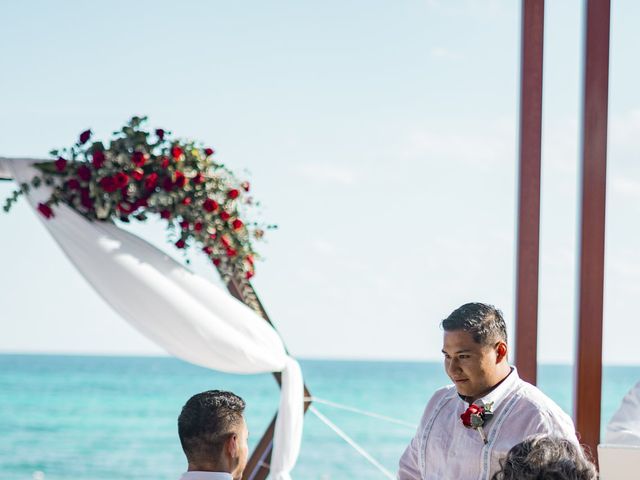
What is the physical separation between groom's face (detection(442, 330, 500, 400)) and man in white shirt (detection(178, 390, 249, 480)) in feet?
2.05

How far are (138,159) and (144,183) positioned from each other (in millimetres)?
91

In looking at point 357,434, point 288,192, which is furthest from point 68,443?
point 288,192

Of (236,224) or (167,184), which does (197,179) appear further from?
(236,224)

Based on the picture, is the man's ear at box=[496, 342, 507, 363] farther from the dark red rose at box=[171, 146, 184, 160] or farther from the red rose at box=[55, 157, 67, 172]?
the red rose at box=[55, 157, 67, 172]

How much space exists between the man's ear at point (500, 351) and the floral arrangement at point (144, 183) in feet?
5.26

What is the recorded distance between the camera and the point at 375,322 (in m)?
27.8

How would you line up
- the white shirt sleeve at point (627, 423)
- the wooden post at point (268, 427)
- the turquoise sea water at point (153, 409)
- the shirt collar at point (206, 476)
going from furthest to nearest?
the turquoise sea water at point (153, 409) → the wooden post at point (268, 427) → the white shirt sleeve at point (627, 423) → the shirt collar at point (206, 476)

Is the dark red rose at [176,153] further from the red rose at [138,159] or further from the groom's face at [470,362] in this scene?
the groom's face at [470,362]

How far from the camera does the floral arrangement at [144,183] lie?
3.91m

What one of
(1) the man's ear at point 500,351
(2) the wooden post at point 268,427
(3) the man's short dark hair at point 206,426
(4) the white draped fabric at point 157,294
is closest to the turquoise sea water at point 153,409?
(2) the wooden post at point 268,427

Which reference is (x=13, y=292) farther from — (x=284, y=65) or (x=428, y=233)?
(x=428, y=233)

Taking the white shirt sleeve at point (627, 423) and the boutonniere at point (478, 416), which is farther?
the white shirt sleeve at point (627, 423)

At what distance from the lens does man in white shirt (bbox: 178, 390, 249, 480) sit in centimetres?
226

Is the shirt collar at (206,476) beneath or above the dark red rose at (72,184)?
beneath
